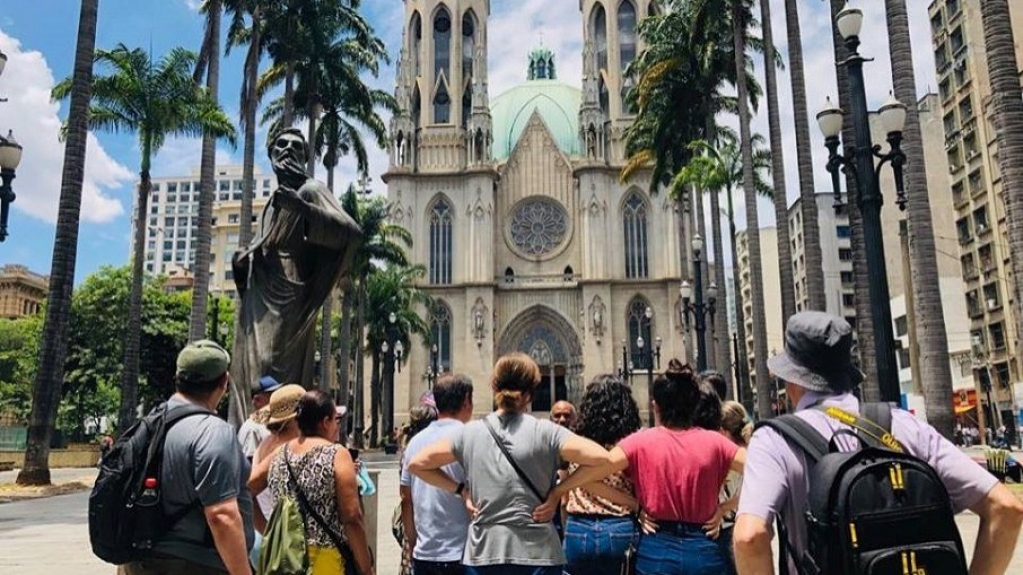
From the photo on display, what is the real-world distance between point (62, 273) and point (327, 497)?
16034 mm

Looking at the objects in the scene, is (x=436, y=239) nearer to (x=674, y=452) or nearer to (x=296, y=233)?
(x=296, y=233)

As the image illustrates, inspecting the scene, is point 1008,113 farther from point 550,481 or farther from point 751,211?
point 550,481

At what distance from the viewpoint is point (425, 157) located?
54.6 m

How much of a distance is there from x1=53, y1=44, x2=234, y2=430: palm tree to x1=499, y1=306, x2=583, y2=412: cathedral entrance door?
3134cm

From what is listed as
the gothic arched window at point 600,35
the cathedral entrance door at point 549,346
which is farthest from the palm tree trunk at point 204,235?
the gothic arched window at point 600,35

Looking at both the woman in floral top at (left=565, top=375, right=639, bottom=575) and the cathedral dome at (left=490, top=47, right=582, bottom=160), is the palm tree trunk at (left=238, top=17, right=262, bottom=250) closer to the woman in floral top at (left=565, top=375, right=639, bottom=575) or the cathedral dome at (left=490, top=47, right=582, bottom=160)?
the woman in floral top at (left=565, top=375, right=639, bottom=575)

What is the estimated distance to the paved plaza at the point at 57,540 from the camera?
7.88m

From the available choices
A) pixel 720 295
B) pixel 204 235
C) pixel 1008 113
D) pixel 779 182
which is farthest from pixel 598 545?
pixel 720 295

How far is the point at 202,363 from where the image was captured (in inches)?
133

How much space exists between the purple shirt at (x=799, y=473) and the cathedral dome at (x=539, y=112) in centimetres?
5540

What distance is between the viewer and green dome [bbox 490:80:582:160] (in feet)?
195

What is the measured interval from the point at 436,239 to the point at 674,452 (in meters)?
51.0

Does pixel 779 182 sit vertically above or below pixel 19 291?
below

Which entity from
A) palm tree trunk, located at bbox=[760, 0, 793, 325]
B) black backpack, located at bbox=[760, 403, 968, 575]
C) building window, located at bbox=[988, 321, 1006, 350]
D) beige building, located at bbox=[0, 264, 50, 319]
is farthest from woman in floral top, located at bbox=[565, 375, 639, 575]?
beige building, located at bbox=[0, 264, 50, 319]
